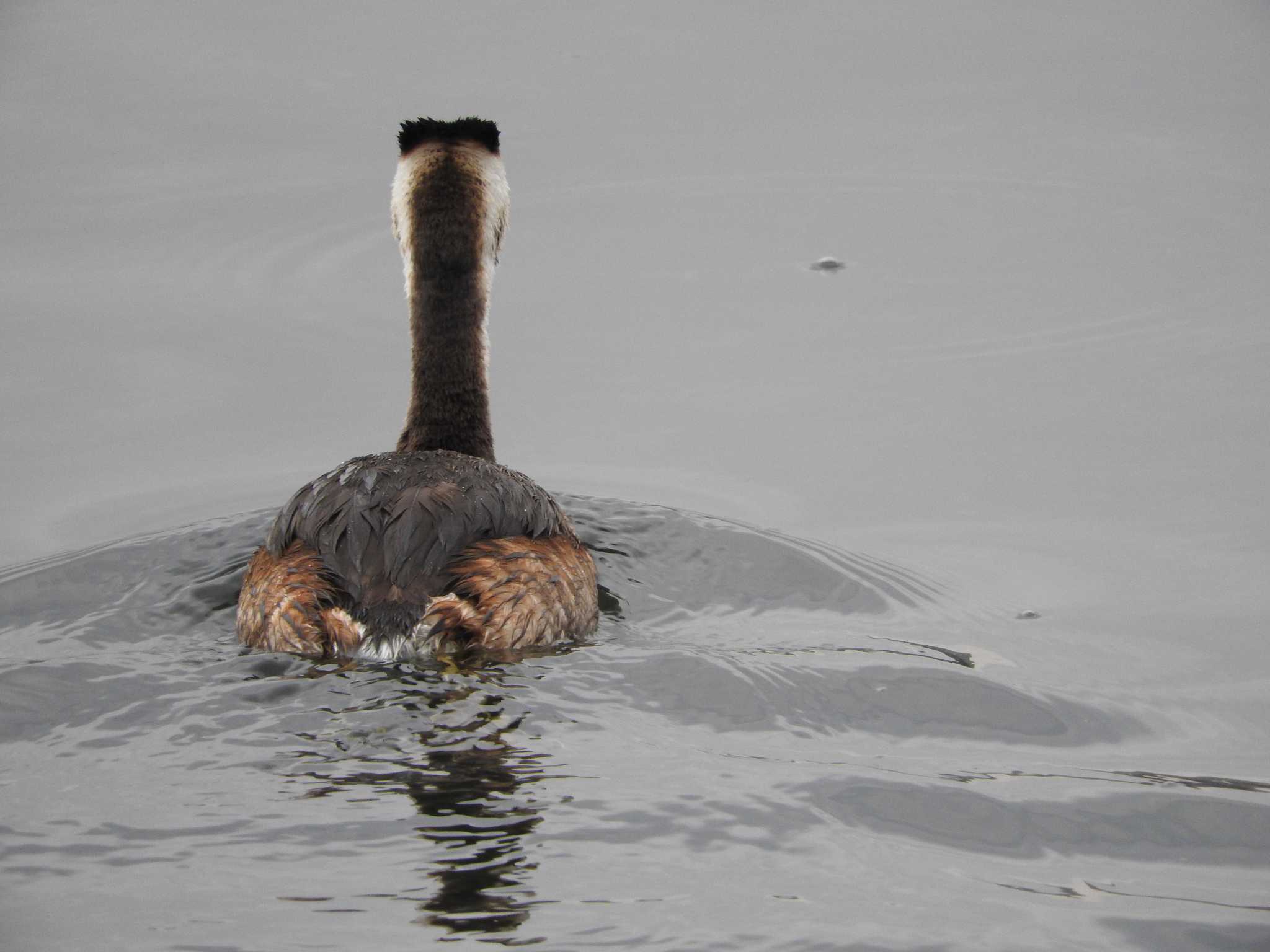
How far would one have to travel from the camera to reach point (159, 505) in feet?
30.1

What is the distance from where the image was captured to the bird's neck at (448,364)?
28.2 feet

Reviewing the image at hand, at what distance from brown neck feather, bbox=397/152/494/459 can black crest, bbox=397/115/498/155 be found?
0.57 ft

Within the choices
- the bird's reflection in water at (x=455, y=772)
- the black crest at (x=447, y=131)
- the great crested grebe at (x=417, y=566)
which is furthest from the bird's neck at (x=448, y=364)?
the bird's reflection in water at (x=455, y=772)

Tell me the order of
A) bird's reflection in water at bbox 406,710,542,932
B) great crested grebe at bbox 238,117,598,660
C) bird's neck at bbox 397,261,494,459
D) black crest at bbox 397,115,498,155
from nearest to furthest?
bird's reflection in water at bbox 406,710,542,932 → great crested grebe at bbox 238,117,598,660 → bird's neck at bbox 397,261,494,459 → black crest at bbox 397,115,498,155

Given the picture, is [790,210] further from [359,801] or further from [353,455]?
[359,801]

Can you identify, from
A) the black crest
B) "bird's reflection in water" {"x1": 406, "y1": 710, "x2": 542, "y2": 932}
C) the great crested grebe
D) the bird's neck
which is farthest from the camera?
the black crest

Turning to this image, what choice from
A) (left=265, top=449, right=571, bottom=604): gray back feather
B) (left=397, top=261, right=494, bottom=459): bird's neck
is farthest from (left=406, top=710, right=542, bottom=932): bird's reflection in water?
(left=397, top=261, right=494, bottom=459): bird's neck

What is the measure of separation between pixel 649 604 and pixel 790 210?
4.98 m

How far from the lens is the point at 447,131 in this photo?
8.78 meters

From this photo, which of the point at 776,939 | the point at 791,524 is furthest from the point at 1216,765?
the point at 791,524

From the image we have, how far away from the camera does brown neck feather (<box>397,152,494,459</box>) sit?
28.2 ft

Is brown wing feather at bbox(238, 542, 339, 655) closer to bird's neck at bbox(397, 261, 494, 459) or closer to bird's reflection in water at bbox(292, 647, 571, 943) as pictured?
bird's reflection in water at bbox(292, 647, 571, 943)

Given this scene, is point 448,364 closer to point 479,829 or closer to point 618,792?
point 618,792

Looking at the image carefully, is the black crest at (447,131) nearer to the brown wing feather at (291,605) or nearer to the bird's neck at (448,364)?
the bird's neck at (448,364)
